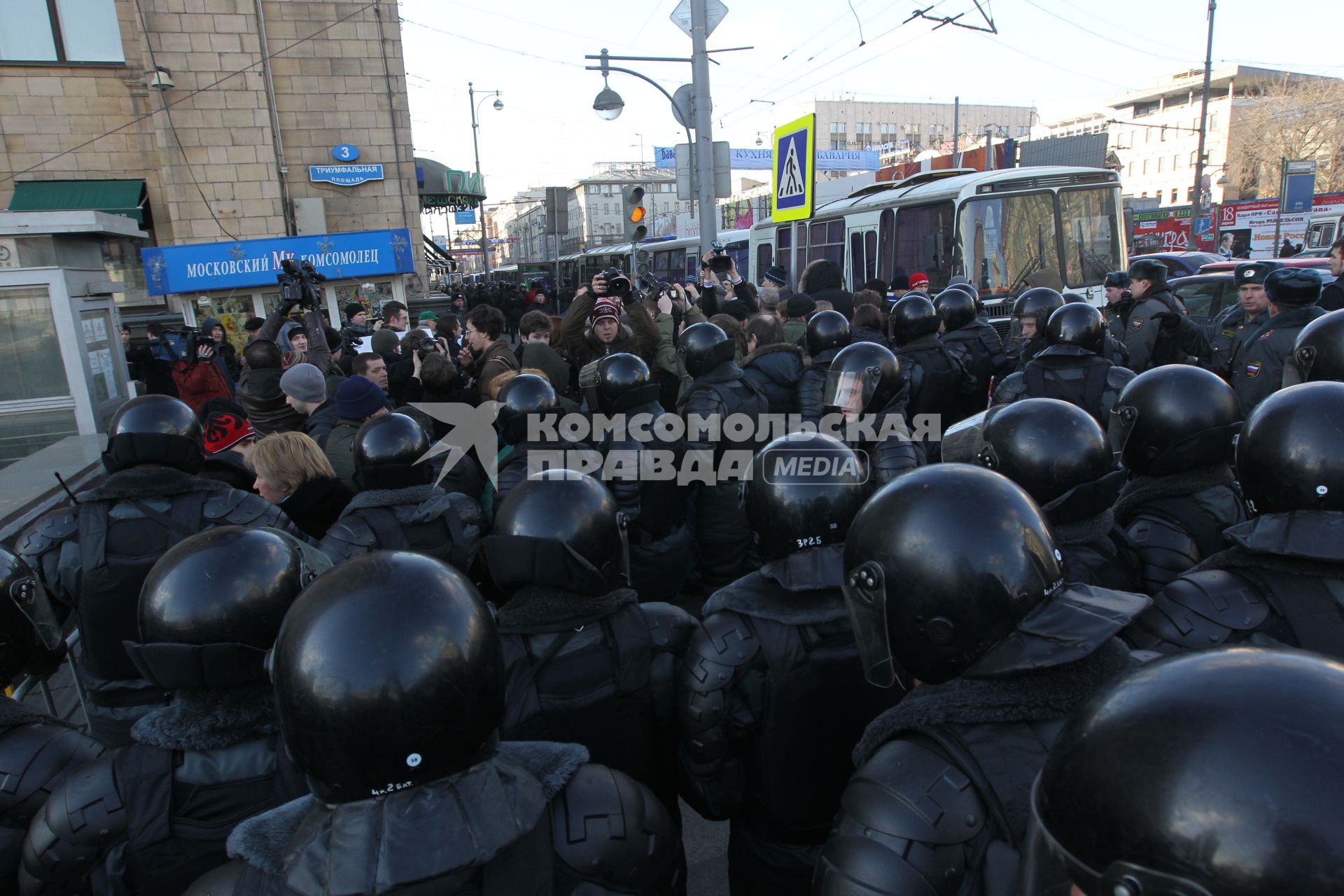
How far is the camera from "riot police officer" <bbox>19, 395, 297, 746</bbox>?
8.61 feet

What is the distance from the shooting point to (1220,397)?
2752 mm

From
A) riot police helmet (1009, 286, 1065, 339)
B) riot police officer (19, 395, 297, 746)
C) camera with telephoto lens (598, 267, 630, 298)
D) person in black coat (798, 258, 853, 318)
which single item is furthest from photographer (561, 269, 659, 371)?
riot police officer (19, 395, 297, 746)

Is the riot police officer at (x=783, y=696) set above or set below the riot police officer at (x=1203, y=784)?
below

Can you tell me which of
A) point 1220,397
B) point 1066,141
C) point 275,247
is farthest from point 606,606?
point 1066,141

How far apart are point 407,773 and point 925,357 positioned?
5.31 metres

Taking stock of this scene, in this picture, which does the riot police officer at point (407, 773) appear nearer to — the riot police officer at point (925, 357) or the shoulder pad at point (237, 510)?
the shoulder pad at point (237, 510)

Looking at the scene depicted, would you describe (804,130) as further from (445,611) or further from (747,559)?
→ (445,611)

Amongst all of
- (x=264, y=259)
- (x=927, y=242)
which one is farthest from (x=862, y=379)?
(x=264, y=259)

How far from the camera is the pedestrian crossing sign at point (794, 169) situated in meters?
10.6

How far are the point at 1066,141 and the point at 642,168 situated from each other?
65.5m

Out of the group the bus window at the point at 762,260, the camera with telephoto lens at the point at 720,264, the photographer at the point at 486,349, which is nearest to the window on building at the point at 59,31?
the bus window at the point at 762,260

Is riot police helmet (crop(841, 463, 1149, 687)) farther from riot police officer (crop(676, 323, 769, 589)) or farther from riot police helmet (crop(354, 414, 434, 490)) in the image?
riot police officer (crop(676, 323, 769, 589))

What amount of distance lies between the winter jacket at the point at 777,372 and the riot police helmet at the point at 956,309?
1.77 metres

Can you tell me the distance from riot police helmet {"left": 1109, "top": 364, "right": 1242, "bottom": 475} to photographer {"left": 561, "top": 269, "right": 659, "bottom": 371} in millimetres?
3548
